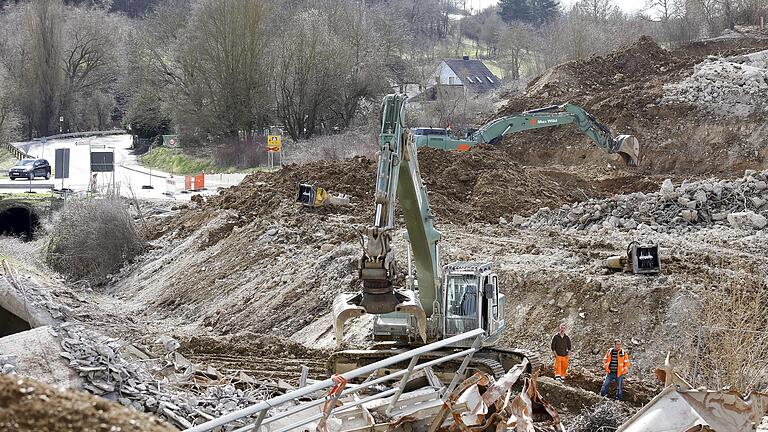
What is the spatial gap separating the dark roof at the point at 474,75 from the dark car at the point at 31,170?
148ft

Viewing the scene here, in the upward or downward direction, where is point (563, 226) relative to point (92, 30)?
downward

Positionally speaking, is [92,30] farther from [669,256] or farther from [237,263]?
[669,256]

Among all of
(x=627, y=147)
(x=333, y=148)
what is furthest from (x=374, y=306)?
(x=333, y=148)

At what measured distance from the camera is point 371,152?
44.0 metres

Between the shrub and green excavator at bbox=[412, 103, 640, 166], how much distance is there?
968cm

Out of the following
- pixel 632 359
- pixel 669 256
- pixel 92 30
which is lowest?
pixel 632 359

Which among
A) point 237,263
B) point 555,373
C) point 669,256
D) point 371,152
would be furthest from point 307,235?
point 371,152

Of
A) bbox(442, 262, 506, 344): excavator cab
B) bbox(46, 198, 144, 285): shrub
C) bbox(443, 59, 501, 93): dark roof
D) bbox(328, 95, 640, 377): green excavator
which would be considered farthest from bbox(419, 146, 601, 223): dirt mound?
bbox(443, 59, 501, 93): dark roof

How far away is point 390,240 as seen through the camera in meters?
12.1

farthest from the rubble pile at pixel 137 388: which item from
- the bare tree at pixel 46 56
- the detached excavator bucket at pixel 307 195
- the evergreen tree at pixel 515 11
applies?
the evergreen tree at pixel 515 11

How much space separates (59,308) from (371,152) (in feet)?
84.9

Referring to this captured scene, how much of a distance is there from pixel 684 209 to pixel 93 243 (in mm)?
16882

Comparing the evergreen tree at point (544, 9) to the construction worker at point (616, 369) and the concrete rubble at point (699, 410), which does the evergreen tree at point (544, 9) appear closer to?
the construction worker at point (616, 369)

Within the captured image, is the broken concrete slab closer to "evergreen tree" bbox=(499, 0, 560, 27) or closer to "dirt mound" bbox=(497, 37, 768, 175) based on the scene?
"dirt mound" bbox=(497, 37, 768, 175)
